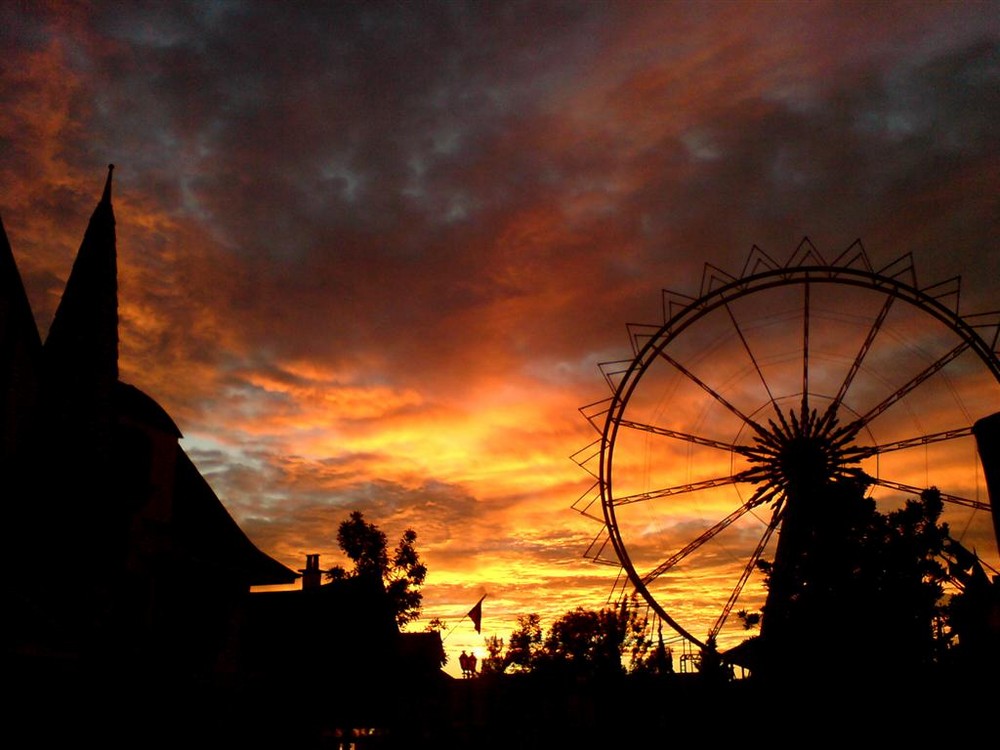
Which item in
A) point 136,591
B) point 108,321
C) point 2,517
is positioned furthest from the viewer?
point 136,591

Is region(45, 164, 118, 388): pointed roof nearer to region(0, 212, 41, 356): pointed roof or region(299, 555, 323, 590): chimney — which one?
region(0, 212, 41, 356): pointed roof

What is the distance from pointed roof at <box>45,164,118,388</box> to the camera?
14930mm

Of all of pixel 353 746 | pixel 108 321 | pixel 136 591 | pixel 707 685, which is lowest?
pixel 353 746

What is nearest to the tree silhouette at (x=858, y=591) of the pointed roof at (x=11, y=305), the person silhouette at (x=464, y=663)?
the pointed roof at (x=11, y=305)

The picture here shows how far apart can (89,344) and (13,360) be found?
1.28 metres

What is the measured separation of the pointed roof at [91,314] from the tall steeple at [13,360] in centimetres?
62

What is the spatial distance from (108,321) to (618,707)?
14454 millimetres

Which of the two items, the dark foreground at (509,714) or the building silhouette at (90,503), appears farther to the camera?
the dark foreground at (509,714)

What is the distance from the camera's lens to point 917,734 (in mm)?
16141

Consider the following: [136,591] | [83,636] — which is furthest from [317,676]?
[83,636]

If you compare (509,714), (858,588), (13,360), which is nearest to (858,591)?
(858,588)

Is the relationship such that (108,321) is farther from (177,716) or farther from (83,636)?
(177,716)

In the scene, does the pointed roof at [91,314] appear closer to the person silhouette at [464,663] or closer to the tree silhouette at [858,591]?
the tree silhouette at [858,591]

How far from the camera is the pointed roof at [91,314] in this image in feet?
49.0
